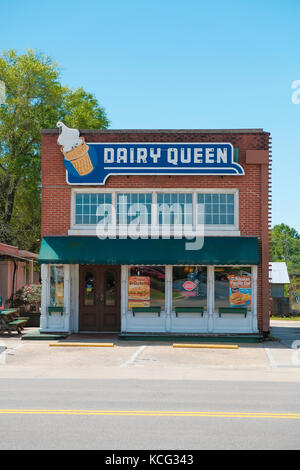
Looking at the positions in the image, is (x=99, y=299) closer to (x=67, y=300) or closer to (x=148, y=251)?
(x=67, y=300)

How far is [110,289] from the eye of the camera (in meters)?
20.3

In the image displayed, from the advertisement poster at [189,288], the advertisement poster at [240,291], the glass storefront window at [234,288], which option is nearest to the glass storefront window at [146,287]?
the advertisement poster at [189,288]

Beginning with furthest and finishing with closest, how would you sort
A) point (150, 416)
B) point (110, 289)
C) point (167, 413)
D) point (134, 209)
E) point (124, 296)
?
point (110, 289) < point (134, 209) < point (124, 296) < point (167, 413) < point (150, 416)

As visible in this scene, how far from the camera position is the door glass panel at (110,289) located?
2031 centimetres

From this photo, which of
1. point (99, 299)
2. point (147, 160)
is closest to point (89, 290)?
point (99, 299)

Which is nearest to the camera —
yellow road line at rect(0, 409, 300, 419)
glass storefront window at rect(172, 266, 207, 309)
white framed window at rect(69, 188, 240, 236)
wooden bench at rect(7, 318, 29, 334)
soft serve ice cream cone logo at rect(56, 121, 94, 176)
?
yellow road line at rect(0, 409, 300, 419)

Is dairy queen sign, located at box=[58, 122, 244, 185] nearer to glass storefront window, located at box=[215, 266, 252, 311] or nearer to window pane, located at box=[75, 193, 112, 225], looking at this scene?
window pane, located at box=[75, 193, 112, 225]

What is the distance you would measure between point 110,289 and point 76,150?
5287 mm

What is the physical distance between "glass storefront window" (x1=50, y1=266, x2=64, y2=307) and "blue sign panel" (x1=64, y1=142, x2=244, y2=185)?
10.6 ft

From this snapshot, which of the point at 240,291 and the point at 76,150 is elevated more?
the point at 76,150

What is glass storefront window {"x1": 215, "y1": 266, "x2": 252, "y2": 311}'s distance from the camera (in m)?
19.0

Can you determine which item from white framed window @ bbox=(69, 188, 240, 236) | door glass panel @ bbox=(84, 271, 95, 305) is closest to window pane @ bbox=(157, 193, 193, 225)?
white framed window @ bbox=(69, 188, 240, 236)

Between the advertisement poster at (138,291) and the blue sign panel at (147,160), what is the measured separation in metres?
3.70

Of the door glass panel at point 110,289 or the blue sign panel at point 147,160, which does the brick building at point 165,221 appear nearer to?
the blue sign panel at point 147,160
